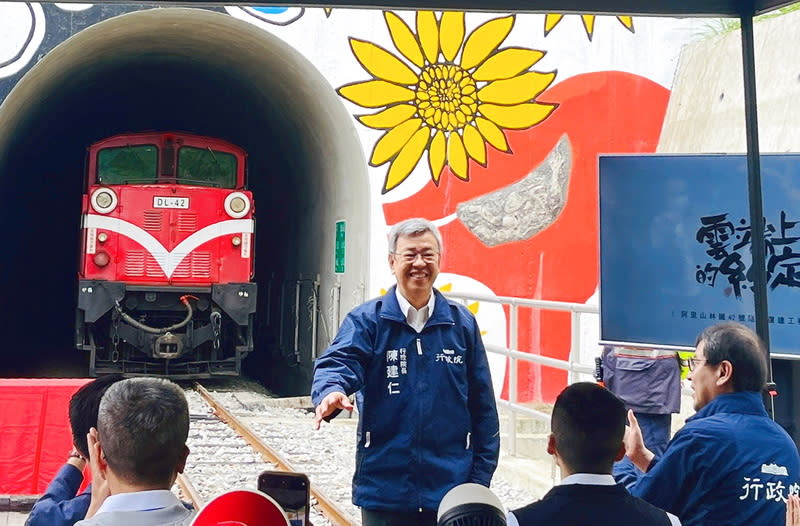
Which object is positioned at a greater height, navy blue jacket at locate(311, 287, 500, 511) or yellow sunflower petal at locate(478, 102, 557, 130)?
yellow sunflower petal at locate(478, 102, 557, 130)

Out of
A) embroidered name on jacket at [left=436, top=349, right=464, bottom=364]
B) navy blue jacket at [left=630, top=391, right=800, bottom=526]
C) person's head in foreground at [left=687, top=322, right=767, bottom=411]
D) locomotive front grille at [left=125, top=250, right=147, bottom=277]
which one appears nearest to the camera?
navy blue jacket at [left=630, top=391, right=800, bottom=526]

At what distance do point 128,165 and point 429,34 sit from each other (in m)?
5.20

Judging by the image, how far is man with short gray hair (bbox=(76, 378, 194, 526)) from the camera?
6.57ft

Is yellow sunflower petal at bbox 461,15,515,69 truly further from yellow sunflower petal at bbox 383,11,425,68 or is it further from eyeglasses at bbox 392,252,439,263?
eyeglasses at bbox 392,252,439,263

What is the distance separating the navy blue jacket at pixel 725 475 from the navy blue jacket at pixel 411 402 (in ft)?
2.52

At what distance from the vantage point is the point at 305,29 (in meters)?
10.5

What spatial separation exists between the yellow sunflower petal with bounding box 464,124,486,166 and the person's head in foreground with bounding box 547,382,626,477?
859cm

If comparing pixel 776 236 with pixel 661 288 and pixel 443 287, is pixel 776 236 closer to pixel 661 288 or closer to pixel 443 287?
pixel 661 288

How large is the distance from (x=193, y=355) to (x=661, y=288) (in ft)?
33.5

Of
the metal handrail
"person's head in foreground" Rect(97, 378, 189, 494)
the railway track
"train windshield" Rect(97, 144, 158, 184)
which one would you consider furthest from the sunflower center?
"person's head in foreground" Rect(97, 378, 189, 494)

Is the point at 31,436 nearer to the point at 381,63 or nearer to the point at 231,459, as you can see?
the point at 231,459

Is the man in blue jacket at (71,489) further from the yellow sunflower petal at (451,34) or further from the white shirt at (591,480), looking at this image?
the yellow sunflower petal at (451,34)

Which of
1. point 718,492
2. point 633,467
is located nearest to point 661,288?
point 633,467

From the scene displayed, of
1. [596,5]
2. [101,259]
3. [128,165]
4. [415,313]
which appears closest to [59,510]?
[415,313]
